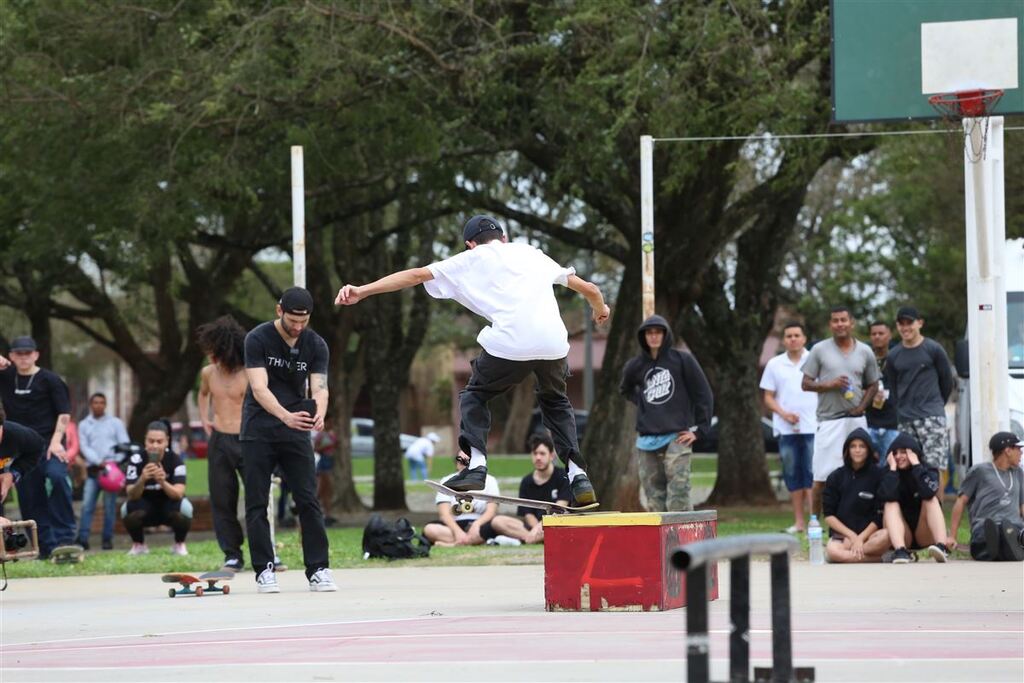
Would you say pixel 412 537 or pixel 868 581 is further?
pixel 412 537

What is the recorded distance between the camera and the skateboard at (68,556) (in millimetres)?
14481

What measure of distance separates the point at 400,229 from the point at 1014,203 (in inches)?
384

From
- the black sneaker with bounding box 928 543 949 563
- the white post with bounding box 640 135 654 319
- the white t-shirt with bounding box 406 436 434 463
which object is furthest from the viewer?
the white t-shirt with bounding box 406 436 434 463

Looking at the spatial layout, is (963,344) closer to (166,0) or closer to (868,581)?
(868,581)

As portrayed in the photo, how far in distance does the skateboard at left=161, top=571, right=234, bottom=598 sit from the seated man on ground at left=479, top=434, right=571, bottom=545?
4.27 meters

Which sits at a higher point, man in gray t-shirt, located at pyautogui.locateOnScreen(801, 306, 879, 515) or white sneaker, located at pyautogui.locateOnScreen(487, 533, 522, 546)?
man in gray t-shirt, located at pyautogui.locateOnScreen(801, 306, 879, 515)

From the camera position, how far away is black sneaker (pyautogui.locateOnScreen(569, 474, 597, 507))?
1009 cm

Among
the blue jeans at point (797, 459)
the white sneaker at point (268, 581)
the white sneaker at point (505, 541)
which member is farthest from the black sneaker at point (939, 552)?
the white sneaker at point (268, 581)

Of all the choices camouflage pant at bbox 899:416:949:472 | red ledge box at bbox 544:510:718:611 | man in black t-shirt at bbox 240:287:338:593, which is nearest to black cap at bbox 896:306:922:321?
camouflage pant at bbox 899:416:949:472

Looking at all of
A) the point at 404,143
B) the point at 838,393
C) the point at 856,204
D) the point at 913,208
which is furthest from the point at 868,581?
the point at 856,204

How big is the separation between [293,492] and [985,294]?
6507mm

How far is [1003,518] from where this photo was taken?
Result: 12.9 m

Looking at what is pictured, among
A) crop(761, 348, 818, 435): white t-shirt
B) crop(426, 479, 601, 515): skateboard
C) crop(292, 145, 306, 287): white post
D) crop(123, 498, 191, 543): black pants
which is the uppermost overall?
crop(292, 145, 306, 287): white post

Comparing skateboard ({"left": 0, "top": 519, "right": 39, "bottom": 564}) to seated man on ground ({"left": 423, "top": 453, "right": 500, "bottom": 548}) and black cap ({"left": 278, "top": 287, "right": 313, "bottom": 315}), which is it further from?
seated man on ground ({"left": 423, "top": 453, "right": 500, "bottom": 548})
